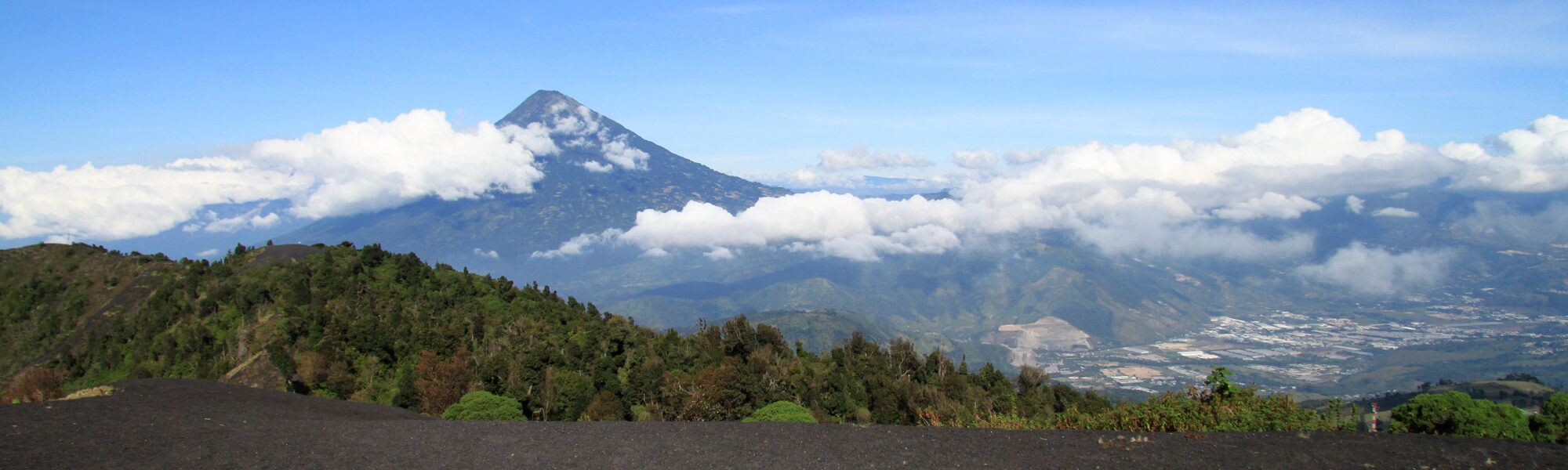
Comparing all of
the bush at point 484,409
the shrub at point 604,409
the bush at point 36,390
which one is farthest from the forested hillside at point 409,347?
the bush at point 36,390

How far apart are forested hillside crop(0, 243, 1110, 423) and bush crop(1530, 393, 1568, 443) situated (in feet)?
77.7

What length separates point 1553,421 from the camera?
48.5ft

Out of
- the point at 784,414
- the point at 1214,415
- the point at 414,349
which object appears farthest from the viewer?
the point at 414,349

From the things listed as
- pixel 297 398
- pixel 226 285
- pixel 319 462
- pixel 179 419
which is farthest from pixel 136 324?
pixel 319 462

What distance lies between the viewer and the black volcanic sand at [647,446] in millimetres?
12805

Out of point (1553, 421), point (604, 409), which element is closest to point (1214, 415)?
point (1553, 421)

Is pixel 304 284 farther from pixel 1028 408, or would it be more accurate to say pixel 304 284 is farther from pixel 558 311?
pixel 1028 408

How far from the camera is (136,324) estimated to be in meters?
68.5

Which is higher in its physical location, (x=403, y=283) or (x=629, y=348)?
(x=403, y=283)

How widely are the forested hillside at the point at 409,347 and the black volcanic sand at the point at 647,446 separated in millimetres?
16006

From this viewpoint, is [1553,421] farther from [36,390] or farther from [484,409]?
[36,390]

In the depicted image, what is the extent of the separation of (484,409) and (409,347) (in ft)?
127

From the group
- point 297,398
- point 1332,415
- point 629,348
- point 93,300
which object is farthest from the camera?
point 93,300

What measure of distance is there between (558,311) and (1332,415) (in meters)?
82.1
